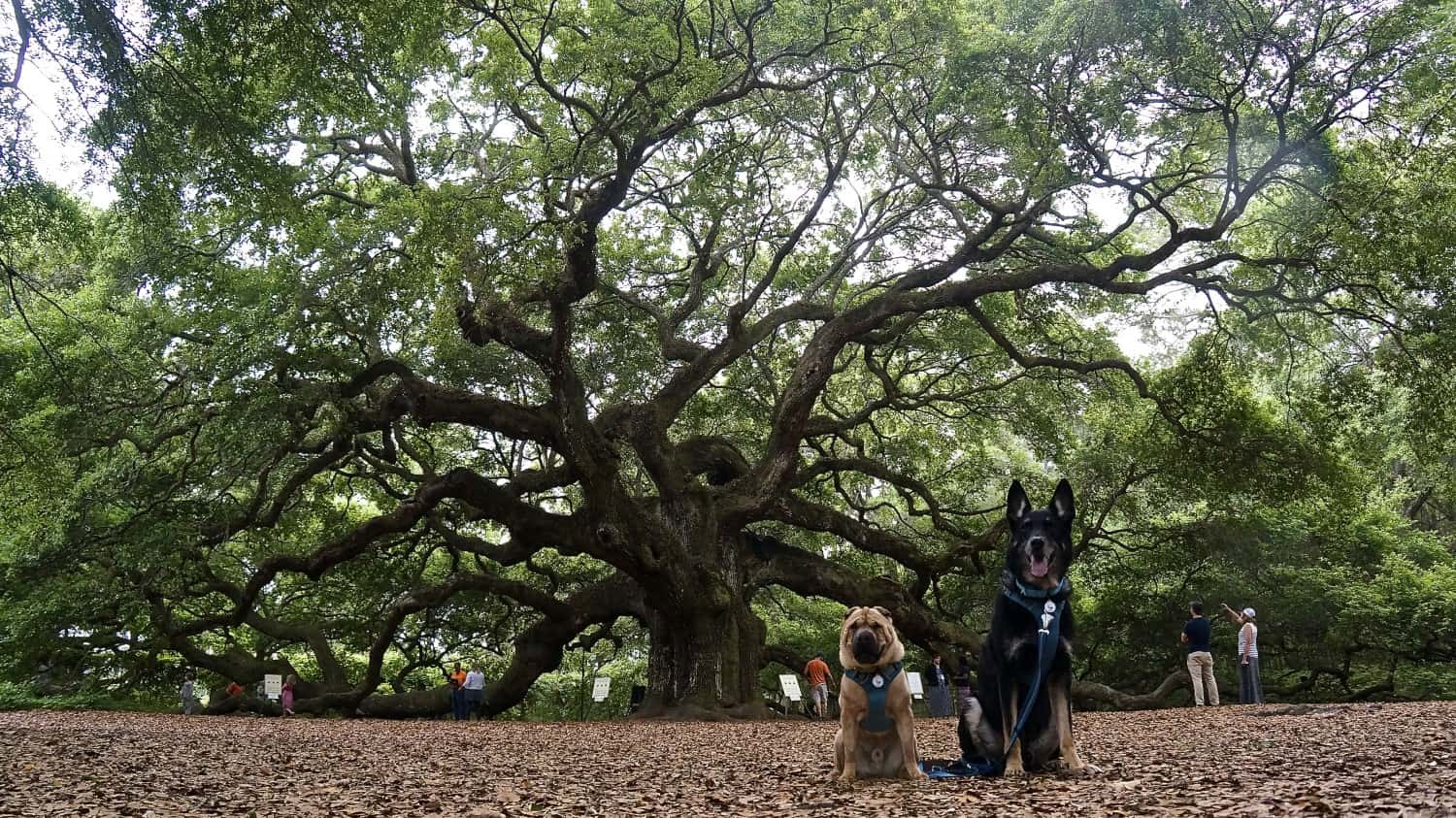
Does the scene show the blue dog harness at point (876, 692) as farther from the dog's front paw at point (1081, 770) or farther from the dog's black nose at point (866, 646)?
the dog's front paw at point (1081, 770)

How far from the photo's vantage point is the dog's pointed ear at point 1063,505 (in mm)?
4566

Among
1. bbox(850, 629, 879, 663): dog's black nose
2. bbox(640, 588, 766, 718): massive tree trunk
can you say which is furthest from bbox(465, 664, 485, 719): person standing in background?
bbox(850, 629, 879, 663): dog's black nose

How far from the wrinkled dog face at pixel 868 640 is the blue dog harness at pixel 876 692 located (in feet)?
0.21

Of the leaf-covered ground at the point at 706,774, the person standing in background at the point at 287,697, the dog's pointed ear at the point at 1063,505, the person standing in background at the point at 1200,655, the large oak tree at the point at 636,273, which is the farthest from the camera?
the person standing in background at the point at 287,697

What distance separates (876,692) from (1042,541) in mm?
1190

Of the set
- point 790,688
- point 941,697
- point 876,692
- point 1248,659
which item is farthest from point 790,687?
point 876,692

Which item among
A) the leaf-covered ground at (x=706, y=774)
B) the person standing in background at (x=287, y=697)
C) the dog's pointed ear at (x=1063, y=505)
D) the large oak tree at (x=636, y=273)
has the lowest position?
the person standing in background at (x=287, y=697)

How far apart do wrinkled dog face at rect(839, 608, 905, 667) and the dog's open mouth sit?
795 millimetres

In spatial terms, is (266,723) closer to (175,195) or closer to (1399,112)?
(175,195)

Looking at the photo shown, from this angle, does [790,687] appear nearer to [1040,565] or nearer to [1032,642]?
[1032,642]

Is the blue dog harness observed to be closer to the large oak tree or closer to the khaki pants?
the large oak tree

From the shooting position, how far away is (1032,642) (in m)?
4.50

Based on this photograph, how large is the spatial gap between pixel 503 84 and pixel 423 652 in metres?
13.2

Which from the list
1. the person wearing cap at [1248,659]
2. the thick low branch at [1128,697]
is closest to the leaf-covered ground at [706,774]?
the person wearing cap at [1248,659]
